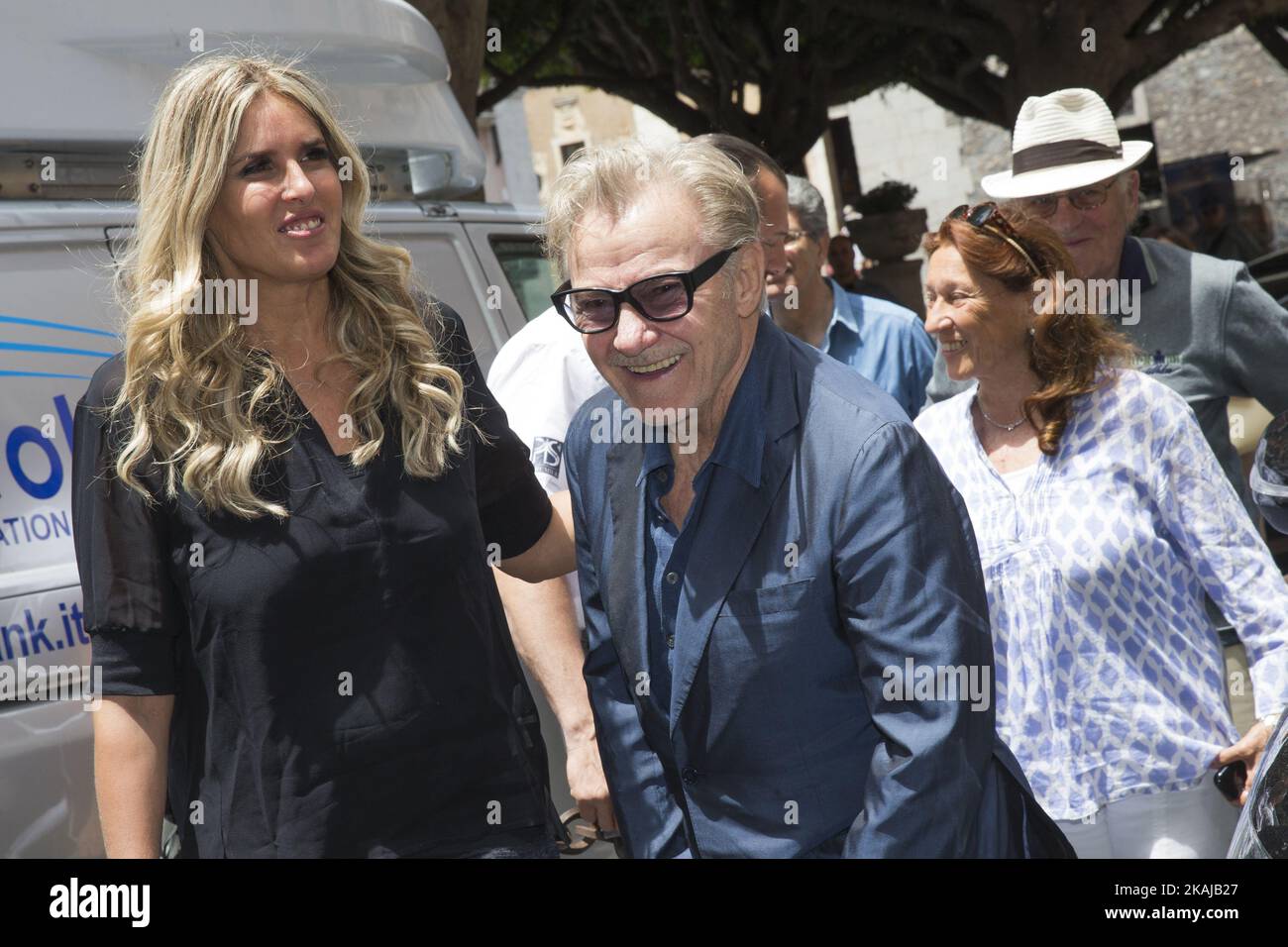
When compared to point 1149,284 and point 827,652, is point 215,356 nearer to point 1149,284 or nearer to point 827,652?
point 827,652

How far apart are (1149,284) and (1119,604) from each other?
3.79ft

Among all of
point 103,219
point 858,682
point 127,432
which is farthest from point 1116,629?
point 103,219

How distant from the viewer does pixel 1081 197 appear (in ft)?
12.7

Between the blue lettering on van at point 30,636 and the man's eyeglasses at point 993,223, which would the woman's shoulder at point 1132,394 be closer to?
the man's eyeglasses at point 993,223

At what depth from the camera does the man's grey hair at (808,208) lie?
186 inches

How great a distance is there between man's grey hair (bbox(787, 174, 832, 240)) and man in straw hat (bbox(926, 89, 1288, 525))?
2.36 ft

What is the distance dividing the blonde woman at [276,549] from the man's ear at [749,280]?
60 cm

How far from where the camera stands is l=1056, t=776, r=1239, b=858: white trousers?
9.24 ft

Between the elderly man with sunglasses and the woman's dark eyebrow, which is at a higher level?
the woman's dark eyebrow

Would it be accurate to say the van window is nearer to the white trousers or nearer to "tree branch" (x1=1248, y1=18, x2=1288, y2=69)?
the white trousers
